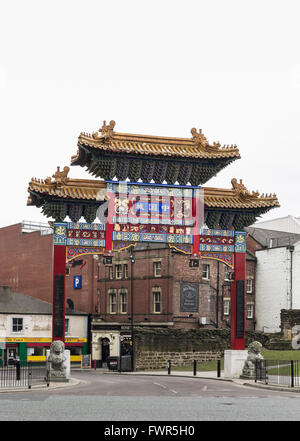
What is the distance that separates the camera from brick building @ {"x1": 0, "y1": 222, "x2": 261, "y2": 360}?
63594mm

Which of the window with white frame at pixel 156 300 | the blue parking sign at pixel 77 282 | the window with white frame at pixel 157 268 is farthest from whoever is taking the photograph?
the blue parking sign at pixel 77 282

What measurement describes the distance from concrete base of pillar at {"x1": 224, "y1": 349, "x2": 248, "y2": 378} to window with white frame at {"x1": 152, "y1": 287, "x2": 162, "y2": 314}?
1025 inches

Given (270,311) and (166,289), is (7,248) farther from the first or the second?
(270,311)

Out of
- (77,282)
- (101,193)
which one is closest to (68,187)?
(101,193)

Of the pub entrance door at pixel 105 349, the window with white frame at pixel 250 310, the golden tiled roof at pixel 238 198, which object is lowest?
the pub entrance door at pixel 105 349

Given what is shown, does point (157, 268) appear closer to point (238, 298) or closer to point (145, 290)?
point (145, 290)

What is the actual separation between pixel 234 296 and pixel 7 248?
44.8 metres

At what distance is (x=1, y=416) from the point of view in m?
17.3

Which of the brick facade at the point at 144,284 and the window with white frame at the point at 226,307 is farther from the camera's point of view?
the window with white frame at the point at 226,307

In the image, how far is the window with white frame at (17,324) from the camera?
64.1m

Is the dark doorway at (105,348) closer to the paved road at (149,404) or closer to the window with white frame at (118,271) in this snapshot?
the window with white frame at (118,271)

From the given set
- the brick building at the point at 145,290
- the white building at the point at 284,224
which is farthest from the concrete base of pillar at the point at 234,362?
the white building at the point at 284,224

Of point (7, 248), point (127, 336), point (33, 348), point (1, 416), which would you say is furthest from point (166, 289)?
point (1, 416)

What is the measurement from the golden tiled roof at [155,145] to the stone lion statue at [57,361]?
10205 millimetres
